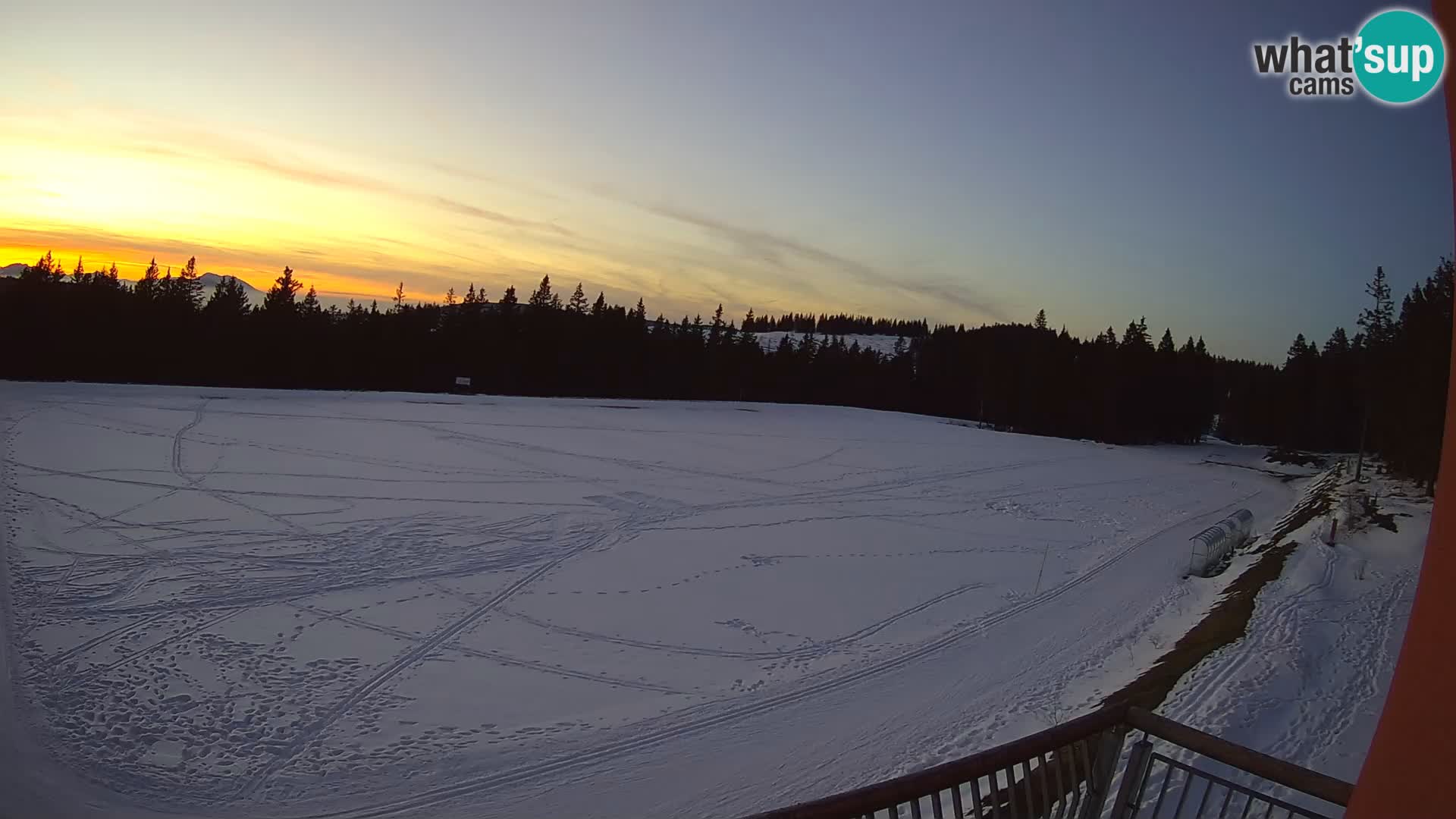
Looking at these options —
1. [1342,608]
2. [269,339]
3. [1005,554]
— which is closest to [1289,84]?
[1342,608]

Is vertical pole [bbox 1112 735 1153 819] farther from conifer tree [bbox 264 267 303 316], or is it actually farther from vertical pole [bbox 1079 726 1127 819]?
conifer tree [bbox 264 267 303 316]

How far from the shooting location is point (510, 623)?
37.3 ft

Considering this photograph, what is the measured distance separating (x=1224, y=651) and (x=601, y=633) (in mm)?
9358

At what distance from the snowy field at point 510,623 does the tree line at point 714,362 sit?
62.8 feet

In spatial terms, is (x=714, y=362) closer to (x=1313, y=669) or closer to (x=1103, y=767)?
(x=1313, y=669)

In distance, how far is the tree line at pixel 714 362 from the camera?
1532 inches

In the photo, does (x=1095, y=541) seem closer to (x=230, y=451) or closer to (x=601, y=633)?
(x=601, y=633)

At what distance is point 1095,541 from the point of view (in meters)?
20.1

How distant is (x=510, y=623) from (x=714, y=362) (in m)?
57.2

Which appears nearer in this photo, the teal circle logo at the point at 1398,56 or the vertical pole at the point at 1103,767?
the teal circle logo at the point at 1398,56

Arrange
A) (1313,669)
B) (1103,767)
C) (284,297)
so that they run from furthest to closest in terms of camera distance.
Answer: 1. (284,297)
2. (1313,669)
3. (1103,767)

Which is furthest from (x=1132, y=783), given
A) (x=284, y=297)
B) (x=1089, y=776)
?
(x=284, y=297)

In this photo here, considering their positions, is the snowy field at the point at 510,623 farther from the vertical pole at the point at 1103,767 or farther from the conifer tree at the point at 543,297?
the conifer tree at the point at 543,297

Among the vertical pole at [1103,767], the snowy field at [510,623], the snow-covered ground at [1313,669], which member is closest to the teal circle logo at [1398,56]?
the vertical pole at [1103,767]
